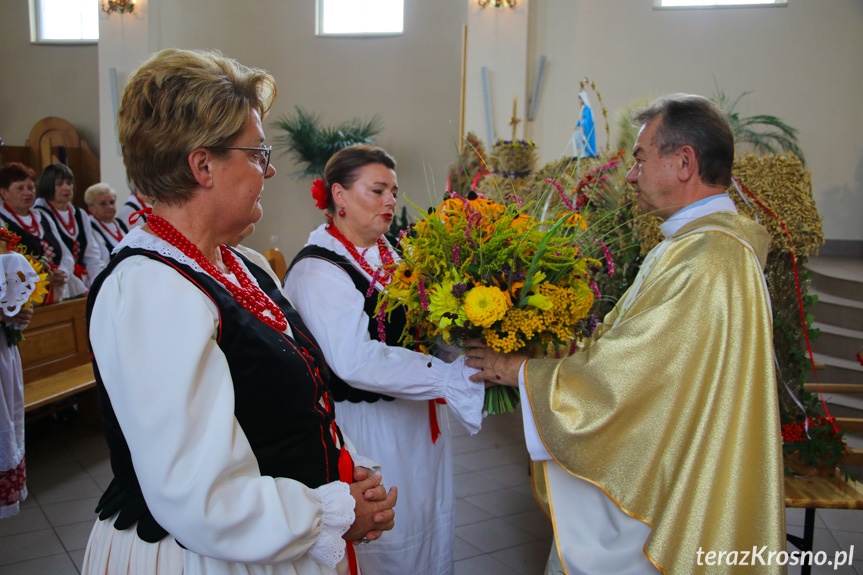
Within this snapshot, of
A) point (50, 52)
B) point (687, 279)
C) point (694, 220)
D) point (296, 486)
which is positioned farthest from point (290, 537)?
point (50, 52)

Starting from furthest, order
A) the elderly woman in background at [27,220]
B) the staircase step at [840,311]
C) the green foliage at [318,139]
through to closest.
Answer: the green foliage at [318,139]
the staircase step at [840,311]
the elderly woman in background at [27,220]

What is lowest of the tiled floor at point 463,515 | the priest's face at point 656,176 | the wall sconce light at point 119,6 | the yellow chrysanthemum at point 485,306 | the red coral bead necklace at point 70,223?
the tiled floor at point 463,515

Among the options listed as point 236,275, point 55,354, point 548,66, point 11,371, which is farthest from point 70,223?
point 548,66

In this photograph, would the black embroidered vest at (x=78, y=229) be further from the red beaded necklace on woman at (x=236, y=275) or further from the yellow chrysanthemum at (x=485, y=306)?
the yellow chrysanthemum at (x=485, y=306)

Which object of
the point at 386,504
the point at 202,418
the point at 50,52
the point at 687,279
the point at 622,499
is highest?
the point at 50,52

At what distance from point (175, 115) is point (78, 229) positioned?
561 cm

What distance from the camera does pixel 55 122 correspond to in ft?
36.8

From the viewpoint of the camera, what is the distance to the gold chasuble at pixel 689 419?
5.97ft

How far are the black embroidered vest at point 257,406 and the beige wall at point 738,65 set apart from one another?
27.6ft

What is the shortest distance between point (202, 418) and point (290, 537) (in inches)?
10.9

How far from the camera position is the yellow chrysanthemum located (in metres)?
1.73

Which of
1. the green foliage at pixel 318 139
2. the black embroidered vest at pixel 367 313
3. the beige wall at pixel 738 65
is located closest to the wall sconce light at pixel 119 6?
the green foliage at pixel 318 139

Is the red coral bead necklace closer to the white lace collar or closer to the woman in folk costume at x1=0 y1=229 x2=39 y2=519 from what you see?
the woman in folk costume at x1=0 y1=229 x2=39 y2=519

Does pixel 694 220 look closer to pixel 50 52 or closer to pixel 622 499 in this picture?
pixel 622 499
